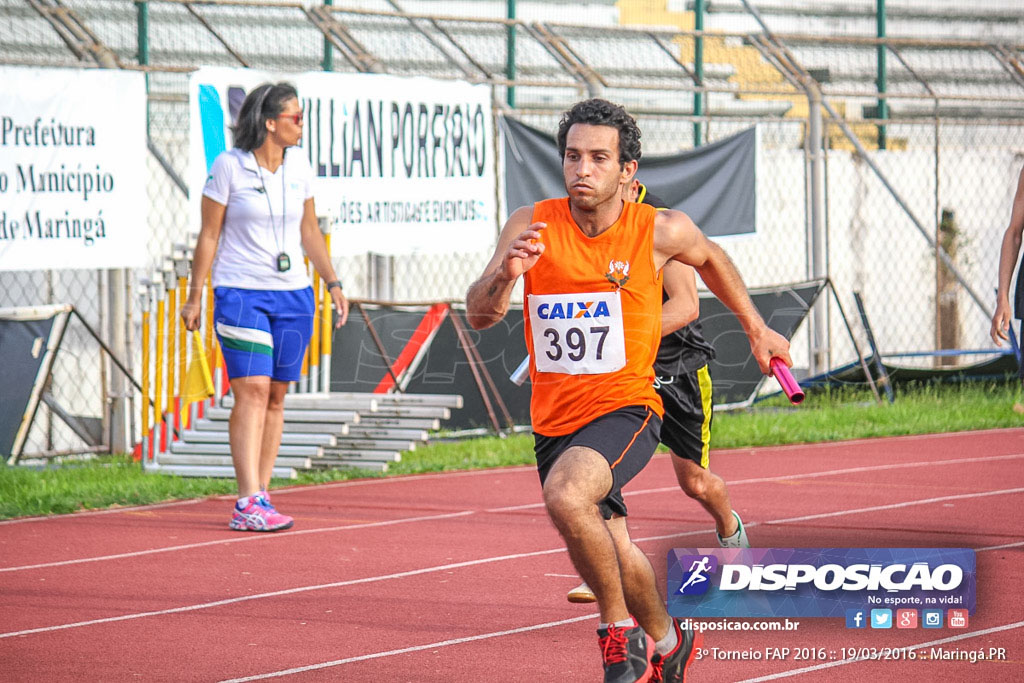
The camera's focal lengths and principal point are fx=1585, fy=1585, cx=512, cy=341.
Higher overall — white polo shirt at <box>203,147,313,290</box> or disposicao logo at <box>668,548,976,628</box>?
white polo shirt at <box>203,147,313,290</box>

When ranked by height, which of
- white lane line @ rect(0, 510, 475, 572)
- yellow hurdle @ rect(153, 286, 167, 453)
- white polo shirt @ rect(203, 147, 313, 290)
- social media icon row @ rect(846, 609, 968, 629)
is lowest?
white lane line @ rect(0, 510, 475, 572)

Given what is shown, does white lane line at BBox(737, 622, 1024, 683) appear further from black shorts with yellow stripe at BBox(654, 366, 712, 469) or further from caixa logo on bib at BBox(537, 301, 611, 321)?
black shorts with yellow stripe at BBox(654, 366, 712, 469)

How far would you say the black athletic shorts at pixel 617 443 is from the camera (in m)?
4.91

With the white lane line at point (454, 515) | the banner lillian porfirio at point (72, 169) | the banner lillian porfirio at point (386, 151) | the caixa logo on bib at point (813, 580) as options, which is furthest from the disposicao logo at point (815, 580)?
the banner lillian porfirio at point (386, 151)

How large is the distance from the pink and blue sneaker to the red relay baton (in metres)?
4.07

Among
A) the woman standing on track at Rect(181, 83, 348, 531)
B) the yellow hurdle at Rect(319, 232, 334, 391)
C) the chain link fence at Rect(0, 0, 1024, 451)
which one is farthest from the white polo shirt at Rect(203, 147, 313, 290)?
the chain link fence at Rect(0, 0, 1024, 451)

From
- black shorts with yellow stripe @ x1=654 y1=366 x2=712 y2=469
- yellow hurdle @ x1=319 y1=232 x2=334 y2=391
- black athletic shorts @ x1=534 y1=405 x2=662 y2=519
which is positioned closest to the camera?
black athletic shorts @ x1=534 y1=405 x2=662 y2=519

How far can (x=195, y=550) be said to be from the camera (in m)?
7.77

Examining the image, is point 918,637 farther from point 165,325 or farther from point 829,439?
point 829,439

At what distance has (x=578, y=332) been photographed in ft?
16.5

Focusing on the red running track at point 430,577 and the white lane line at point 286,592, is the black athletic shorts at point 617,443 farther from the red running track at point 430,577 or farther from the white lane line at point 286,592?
the white lane line at point 286,592

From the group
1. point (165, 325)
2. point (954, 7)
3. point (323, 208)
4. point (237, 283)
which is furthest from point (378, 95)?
point (954, 7)

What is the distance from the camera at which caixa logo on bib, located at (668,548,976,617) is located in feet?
16.8

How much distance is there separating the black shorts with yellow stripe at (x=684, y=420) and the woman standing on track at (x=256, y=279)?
8.17 ft
